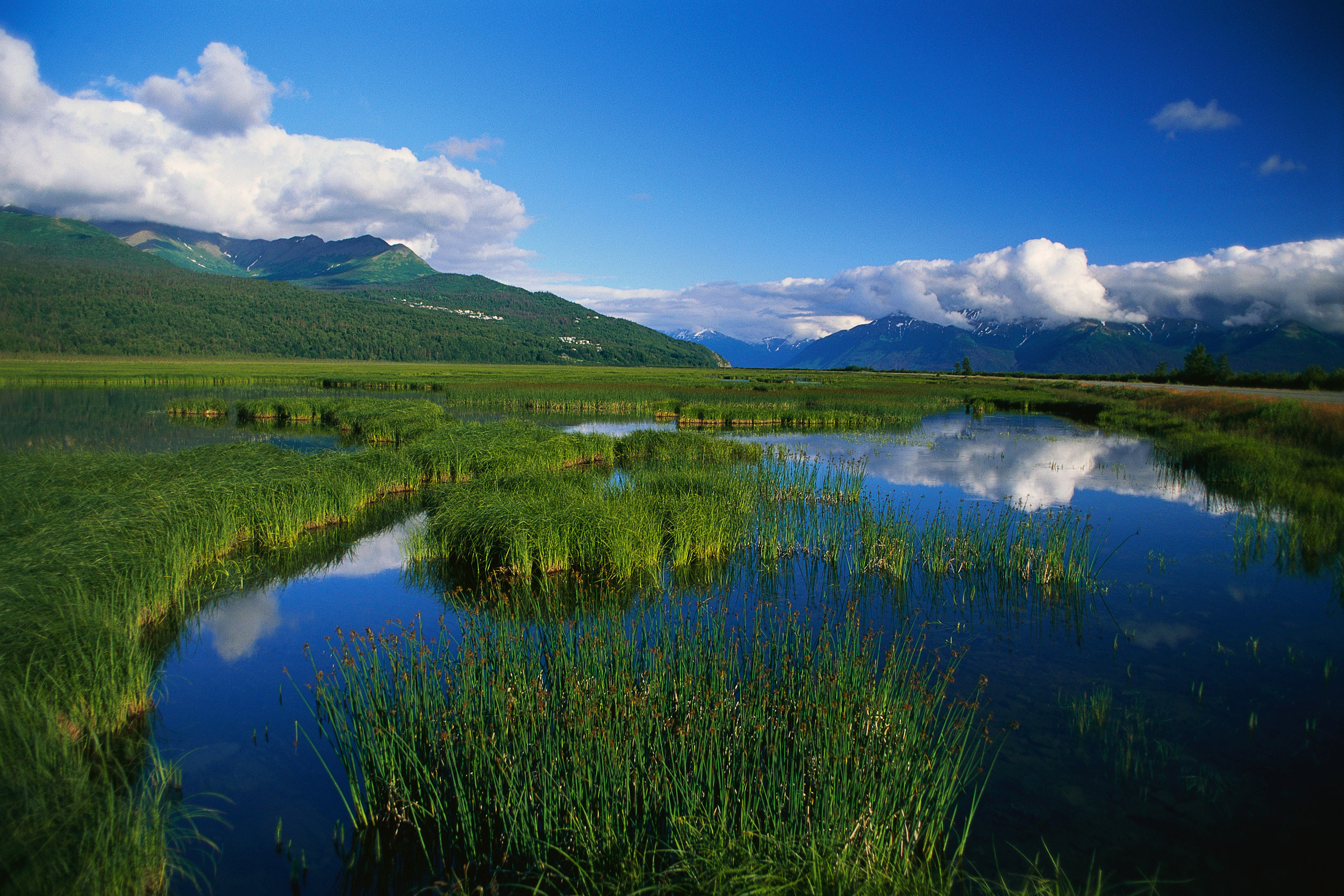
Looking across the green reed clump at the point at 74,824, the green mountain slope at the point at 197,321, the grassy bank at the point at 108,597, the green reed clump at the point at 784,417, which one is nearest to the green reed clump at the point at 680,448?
the grassy bank at the point at 108,597

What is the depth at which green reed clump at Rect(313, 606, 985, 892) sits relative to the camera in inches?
158

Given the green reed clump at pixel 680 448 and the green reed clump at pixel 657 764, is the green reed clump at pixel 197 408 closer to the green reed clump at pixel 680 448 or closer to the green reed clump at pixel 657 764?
the green reed clump at pixel 680 448

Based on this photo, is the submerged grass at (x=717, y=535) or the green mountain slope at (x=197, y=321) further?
the green mountain slope at (x=197, y=321)

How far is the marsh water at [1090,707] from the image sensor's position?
16.3 feet

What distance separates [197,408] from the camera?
36344 millimetres

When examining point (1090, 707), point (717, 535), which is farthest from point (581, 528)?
point (1090, 707)

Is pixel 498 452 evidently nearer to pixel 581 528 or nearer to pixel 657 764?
pixel 581 528

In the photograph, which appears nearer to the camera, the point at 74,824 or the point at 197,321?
the point at 74,824

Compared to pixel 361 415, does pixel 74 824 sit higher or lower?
lower

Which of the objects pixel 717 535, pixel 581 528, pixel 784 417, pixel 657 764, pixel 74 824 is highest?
pixel 784 417

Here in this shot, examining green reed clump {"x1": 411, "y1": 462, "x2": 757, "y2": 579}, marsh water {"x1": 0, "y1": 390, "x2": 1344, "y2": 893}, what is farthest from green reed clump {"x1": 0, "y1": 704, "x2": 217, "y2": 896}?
green reed clump {"x1": 411, "y1": 462, "x2": 757, "y2": 579}

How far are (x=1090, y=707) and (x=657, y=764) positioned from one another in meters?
4.97

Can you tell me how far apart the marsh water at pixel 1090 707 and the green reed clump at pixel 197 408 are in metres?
27.9

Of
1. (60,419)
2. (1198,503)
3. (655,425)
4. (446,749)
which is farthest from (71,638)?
(60,419)
